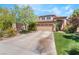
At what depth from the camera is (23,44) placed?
2.47m

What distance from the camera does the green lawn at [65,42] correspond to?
245 cm

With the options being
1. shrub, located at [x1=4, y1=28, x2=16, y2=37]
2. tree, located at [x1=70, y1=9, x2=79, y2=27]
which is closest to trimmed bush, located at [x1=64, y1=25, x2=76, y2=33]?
tree, located at [x1=70, y1=9, x2=79, y2=27]

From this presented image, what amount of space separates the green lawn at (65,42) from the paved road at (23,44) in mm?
52

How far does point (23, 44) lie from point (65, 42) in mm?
369

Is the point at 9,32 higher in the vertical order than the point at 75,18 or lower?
lower

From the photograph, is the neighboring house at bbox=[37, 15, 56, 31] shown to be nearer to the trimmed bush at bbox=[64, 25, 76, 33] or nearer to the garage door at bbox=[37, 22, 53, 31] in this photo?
the garage door at bbox=[37, 22, 53, 31]

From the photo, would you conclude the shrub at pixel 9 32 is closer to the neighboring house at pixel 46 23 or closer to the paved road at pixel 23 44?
the paved road at pixel 23 44

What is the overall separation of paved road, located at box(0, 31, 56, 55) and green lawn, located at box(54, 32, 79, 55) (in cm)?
5

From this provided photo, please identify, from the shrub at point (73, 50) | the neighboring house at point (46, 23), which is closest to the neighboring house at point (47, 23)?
the neighboring house at point (46, 23)

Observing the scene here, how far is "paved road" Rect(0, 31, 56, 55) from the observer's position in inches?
96.8

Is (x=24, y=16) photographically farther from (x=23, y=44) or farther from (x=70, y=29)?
(x=70, y=29)

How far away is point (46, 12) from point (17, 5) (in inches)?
10.3

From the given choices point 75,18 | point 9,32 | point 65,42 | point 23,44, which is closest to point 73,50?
point 65,42
